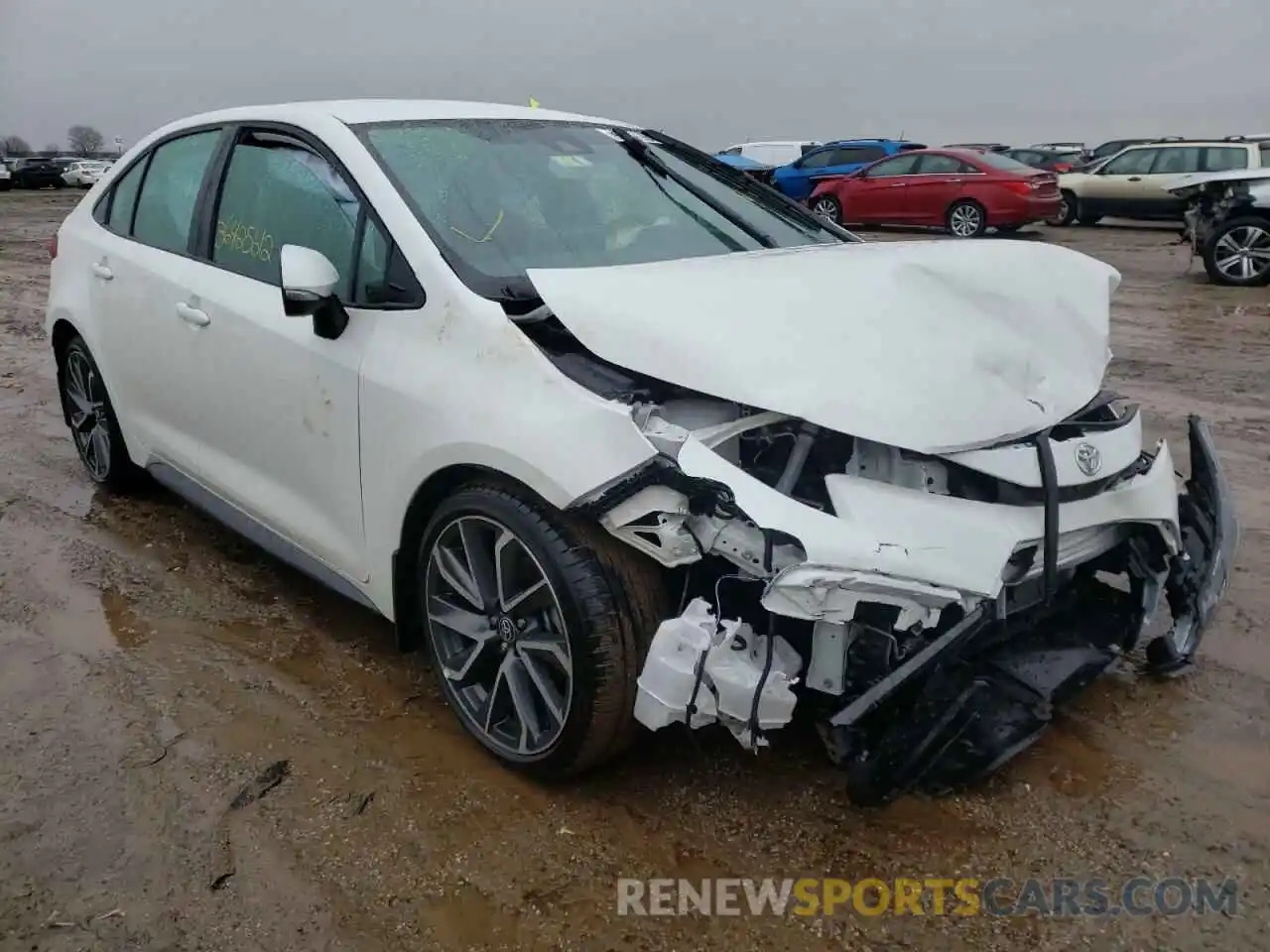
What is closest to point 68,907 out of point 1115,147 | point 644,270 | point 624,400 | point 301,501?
point 301,501

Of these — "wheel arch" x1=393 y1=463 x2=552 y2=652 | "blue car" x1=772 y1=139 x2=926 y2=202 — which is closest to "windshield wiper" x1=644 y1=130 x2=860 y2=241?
"wheel arch" x1=393 y1=463 x2=552 y2=652

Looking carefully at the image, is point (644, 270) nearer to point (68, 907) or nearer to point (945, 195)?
point (68, 907)

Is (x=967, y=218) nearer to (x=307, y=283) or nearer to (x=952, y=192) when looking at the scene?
(x=952, y=192)

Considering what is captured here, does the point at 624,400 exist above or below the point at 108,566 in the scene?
above

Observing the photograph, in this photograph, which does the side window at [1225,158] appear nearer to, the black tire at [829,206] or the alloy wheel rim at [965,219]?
the alloy wheel rim at [965,219]

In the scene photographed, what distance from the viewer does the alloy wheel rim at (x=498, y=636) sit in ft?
8.70

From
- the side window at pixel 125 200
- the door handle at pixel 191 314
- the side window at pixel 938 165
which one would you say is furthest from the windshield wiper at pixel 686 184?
the side window at pixel 938 165

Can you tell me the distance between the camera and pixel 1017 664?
269 cm

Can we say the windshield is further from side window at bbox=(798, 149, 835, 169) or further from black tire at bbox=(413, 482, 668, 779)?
side window at bbox=(798, 149, 835, 169)

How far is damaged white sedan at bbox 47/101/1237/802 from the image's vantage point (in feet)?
7.66

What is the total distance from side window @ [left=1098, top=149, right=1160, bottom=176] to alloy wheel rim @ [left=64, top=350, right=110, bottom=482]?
689 inches

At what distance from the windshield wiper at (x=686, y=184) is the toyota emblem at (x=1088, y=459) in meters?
1.29

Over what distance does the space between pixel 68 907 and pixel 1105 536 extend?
8.64 ft

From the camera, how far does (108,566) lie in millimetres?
4176
